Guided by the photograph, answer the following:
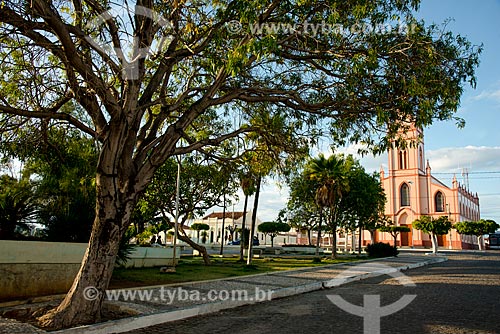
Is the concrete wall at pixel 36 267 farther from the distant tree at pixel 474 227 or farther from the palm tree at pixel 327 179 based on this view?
the distant tree at pixel 474 227

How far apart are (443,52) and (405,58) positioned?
791 mm

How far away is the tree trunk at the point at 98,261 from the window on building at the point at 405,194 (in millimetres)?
68919

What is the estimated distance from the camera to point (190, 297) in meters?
10.4

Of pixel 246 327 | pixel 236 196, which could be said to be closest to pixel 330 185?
Answer: pixel 236 196

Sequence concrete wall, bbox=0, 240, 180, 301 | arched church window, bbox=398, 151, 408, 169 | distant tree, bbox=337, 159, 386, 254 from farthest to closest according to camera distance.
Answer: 1. arched church window, bbox=398, 151, 408, 169
2. distant tree, bbox=337, 159, 386, 254
3. concrete wall, bbox=0, 240, 180, 301

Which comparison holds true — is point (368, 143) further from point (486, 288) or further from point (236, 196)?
point (236, 196)

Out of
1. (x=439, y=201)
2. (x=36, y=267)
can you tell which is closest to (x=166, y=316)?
(x=36, y=267)

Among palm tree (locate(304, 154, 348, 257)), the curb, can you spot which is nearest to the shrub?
palm tree (locate(304, 154, 348, 257))

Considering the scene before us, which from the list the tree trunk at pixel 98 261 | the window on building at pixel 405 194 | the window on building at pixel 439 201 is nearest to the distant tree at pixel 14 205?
the tree trunk at pixel 98 261

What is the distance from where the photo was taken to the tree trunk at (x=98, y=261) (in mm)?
7410

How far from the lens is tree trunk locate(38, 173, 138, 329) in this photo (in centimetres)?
741

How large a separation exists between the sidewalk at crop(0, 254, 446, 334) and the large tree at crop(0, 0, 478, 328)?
0.57 meters

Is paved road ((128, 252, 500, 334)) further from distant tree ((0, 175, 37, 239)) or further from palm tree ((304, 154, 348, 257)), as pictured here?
palm tree ((304, 154, 348, 257))

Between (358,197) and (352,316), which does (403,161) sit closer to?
(358,197)
